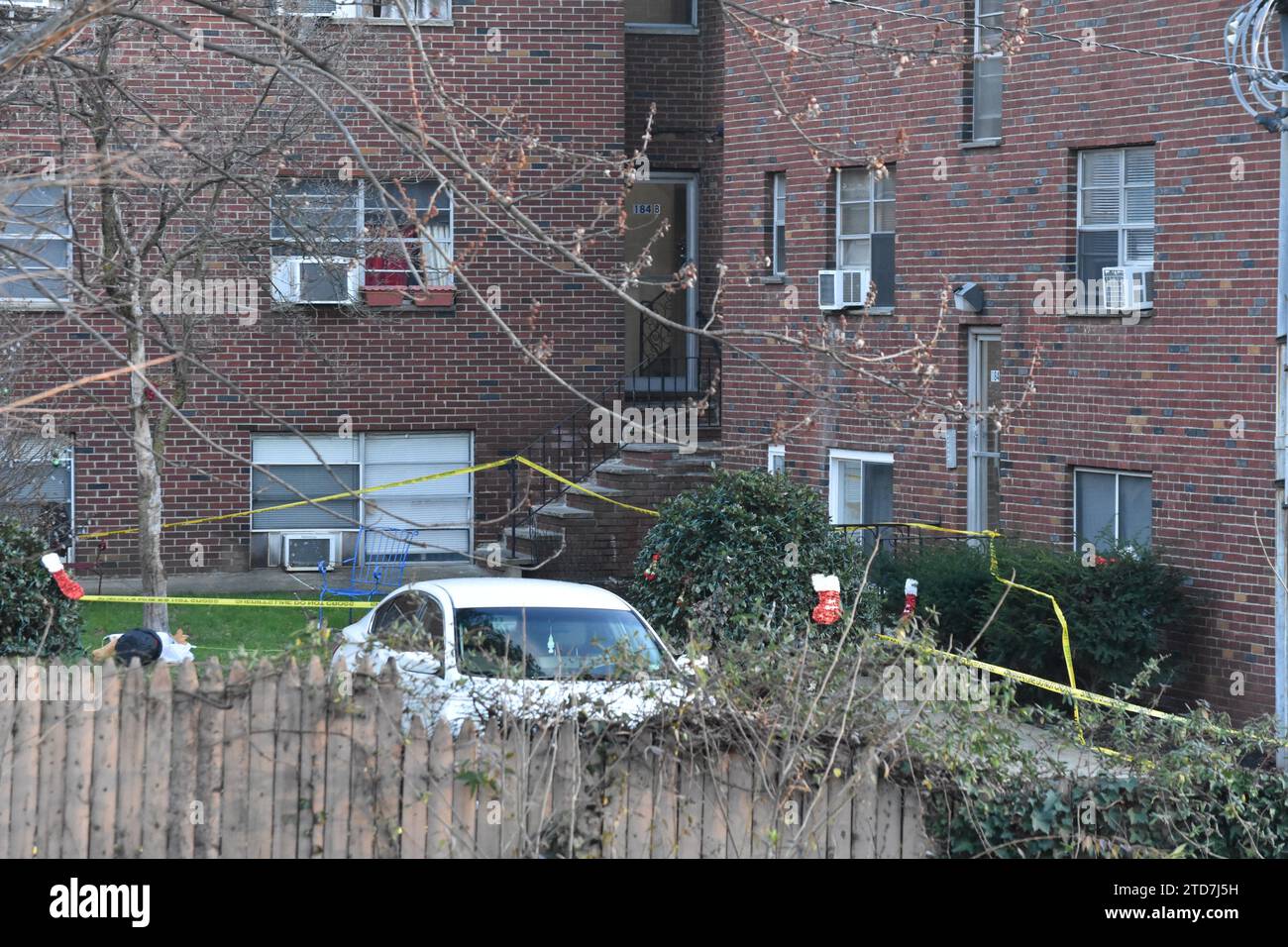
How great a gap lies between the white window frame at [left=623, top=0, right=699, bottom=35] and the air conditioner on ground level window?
588cm

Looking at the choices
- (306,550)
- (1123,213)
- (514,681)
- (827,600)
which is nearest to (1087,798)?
(514,681)

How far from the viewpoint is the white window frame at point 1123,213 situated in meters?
14.3

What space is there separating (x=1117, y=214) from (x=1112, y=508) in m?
2.62

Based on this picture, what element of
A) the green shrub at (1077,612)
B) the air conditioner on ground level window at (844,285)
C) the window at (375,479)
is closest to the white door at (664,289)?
the window at (375,479)

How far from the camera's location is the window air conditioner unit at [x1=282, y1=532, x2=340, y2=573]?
65.3 ft

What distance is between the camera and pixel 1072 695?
7.52m

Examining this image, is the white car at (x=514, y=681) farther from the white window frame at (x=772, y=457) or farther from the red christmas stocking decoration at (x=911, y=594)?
the white window frame at (x=772, y=457)

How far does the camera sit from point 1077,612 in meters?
13.4

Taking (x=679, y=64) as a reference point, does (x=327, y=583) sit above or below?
below

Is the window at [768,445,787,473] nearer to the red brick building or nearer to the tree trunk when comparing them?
the red brick building
